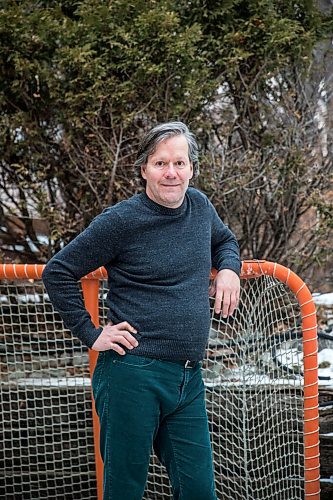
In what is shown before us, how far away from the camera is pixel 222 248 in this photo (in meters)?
3.06

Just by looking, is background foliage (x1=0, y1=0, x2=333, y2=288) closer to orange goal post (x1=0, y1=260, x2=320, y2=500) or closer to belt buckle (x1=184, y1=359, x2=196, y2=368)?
orange goal post (x1=0, y1=260, x2=320, y2=500)

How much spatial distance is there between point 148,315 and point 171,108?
259 cm

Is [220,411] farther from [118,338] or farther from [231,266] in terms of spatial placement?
[118,338]

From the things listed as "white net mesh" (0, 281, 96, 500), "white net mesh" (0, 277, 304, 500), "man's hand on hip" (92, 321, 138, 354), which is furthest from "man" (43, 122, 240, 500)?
"white net mesh" (0, 281, 96, 500)

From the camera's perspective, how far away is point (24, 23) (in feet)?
16.2

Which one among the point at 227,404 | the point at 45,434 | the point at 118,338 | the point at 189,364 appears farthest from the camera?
the point at 45,434

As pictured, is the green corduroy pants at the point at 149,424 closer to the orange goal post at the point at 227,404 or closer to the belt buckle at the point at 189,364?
the belt buckle at the point at 189,364

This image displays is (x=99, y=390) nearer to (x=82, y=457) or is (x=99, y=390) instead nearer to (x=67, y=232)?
(x=82, y=457)

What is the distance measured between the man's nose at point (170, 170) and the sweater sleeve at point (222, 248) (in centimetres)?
33

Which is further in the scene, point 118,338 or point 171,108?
point 171,108

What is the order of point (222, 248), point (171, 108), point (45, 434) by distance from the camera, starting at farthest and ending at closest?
point (171, 108)
point (45, 434)
point (222, 248)

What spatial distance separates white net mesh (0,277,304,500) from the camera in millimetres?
3895

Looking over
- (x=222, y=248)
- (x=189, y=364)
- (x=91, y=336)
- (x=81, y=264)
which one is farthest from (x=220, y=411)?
(x=81, y=264)

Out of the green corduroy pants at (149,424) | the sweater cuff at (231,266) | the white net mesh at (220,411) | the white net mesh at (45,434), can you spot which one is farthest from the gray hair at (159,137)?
the white net mesh at (45,434)
